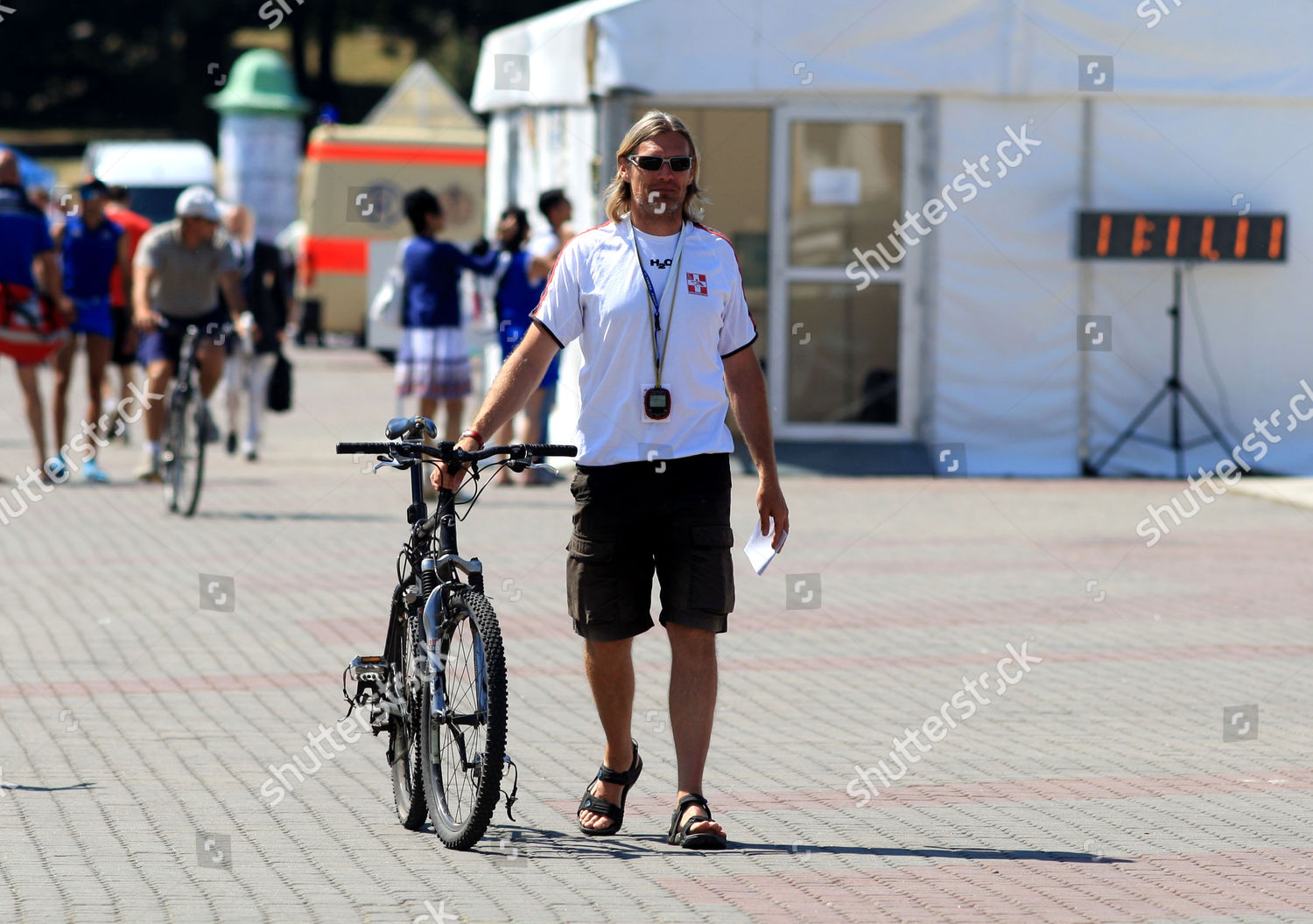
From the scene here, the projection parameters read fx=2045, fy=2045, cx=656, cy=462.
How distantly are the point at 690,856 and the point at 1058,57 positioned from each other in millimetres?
11073

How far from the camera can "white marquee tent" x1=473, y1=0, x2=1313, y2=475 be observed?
15227 millimetres

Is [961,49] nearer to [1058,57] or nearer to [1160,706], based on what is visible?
[1058,57]

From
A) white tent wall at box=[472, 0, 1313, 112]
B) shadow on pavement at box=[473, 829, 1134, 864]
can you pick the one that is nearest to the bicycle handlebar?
shadow on pavement at box=[473, 829, 1134, 864]

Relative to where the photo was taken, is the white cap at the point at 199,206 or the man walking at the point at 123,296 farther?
the man walking at the point at 123,296

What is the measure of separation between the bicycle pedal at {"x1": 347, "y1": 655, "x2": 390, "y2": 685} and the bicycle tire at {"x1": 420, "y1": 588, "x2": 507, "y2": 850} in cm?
34

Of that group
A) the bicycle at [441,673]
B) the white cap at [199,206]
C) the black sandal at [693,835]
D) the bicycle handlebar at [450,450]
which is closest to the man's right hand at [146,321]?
the white cap at [199,206]

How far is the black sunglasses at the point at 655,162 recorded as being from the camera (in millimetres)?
5508

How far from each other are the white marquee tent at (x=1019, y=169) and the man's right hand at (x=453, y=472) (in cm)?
1008

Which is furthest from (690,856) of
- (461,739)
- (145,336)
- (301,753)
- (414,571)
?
(145,336)

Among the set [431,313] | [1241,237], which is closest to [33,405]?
[431,313]

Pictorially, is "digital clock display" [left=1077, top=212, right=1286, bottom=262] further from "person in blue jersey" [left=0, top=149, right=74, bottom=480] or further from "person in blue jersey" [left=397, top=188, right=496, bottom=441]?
"person in blue jersey" [left=0, top=149, right=74, bottom=480]

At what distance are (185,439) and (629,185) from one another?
300 inches

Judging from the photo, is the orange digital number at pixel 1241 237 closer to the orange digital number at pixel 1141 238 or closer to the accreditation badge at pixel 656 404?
the orange digital number at pixel 1141 238

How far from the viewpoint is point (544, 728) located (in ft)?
23.3
